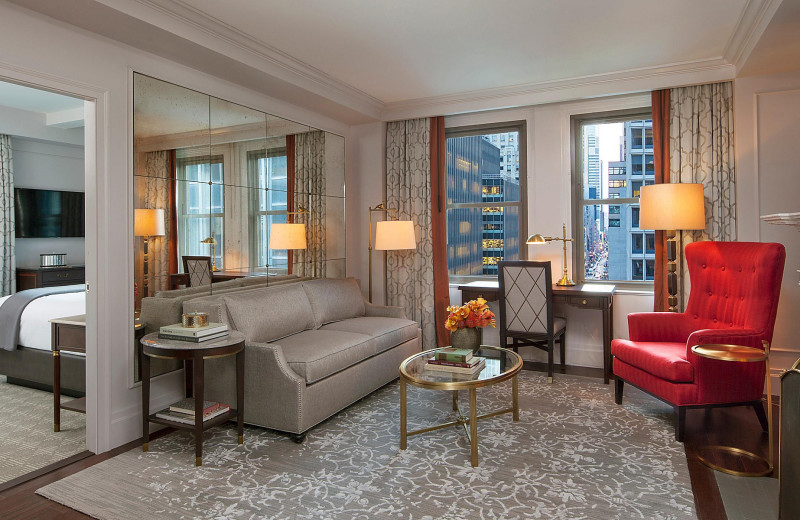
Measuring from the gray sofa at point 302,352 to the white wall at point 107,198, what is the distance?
0.46 meters

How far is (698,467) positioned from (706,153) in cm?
275

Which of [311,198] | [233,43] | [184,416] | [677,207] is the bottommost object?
[184,416]

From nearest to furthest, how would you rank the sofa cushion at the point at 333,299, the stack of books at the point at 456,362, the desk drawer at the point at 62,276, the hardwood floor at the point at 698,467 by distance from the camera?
the hardwood floor at the point at 698,467 < the stack of books at the point at 456,362 < the sofa cushion at the point at 333,299 < the desk drawer at the point at 62,276

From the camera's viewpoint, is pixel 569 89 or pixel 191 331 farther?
pixel 569 89

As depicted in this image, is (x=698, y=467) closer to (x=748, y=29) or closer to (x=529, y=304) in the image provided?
(x=529, y=304)

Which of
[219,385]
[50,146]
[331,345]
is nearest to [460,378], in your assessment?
[331,345]

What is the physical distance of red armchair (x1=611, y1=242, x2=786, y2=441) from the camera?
3053mm

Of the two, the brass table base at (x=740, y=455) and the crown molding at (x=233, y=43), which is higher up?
the crown molding at (x=233, y=43)

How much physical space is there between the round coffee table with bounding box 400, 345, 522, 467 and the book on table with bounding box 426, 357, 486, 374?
0.07ft

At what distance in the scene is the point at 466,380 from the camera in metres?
2.86

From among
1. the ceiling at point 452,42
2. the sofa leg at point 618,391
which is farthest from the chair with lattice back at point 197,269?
the sofa leg at point 618,391

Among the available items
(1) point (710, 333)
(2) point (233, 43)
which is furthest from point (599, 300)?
(2) point (233, 43)

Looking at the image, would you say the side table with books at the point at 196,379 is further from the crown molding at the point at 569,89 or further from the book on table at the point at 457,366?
the crown molding at the point at 569,89

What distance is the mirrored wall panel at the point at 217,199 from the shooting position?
131 inches
